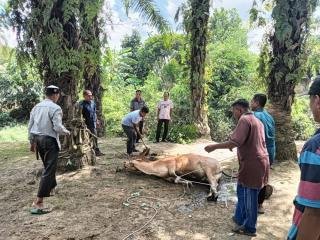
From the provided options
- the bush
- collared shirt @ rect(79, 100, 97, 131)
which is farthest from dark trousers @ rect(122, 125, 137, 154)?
the bush

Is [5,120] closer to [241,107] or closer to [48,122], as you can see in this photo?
[48,122]

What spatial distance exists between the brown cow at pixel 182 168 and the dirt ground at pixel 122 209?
0.50 feet

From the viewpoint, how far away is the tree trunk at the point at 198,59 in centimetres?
1218

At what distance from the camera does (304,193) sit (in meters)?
2.04

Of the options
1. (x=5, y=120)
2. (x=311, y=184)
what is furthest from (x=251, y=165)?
(x=5, y=120)

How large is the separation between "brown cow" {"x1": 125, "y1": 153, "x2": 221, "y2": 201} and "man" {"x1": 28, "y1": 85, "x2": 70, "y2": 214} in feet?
6.43

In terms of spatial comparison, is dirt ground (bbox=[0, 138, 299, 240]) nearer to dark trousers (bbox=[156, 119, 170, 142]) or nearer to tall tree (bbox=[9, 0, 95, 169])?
tall tree (bbox=[9, 0, 95, 169])

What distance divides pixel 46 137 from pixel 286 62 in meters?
5.30

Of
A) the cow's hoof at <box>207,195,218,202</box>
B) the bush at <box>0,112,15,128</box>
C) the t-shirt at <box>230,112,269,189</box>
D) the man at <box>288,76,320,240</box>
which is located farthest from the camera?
the bush at <box>0,112,15,128</box>

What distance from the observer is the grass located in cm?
1604

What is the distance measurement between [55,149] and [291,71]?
534 cm

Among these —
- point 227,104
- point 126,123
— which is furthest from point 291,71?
point 227,104

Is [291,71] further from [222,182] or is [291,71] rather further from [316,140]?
[316,140]

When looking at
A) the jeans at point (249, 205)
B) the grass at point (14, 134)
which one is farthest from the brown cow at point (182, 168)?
the grass at point (14, 134)
